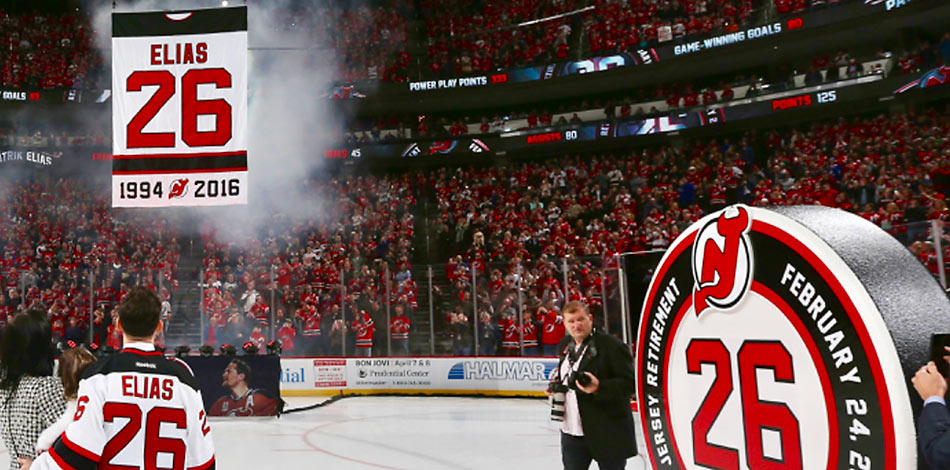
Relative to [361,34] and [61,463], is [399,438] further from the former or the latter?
[361,34]

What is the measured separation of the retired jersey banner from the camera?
5.50m

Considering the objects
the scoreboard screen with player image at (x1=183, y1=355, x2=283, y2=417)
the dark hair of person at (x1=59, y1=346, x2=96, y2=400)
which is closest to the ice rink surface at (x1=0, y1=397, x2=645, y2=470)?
the scoreboard screen with player image at (x1=183, y1=355, x2=283, y2=417)

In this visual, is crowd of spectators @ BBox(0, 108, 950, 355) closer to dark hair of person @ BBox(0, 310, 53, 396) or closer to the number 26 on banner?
the number 26 on banner

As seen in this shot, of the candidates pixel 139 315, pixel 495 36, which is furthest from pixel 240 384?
pixel 495 36

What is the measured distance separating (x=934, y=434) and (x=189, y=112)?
527 centimetres

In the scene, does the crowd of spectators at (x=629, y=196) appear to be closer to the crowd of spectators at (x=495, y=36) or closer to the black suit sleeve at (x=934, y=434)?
the crowd of spectators at (x=495, y=36)

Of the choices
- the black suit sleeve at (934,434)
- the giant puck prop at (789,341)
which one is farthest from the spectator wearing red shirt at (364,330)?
the black suit sleeve at (934,434)

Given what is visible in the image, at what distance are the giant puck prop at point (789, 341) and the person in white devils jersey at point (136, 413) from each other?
1.75 m

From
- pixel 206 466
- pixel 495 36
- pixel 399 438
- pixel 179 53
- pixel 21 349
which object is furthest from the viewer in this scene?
pixel 495 36

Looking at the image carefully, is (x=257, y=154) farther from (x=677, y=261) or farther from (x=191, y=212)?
(x=677, y=261)

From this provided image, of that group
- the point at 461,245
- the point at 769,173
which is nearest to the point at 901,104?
the point at 769,173

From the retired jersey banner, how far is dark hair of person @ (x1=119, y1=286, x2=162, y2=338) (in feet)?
9.36

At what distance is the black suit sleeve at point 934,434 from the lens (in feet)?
3.61

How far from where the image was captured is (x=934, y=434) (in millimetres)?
1125
